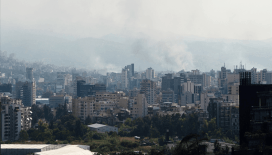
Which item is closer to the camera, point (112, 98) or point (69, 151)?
point (69, 151)

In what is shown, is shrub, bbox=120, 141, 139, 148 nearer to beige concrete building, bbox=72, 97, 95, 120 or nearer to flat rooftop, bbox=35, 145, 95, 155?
flat rooftop, bbox=35, 145, 95, 155

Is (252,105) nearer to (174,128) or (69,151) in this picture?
(69,151)

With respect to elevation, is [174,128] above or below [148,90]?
below

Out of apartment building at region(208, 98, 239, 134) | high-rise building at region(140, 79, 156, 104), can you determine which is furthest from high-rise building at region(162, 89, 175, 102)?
apartment building at region(208, 98, 239, 134)

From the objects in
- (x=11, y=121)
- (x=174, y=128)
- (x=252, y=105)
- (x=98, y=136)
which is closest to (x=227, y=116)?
(x=174, y=128)

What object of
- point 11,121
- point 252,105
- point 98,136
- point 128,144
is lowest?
point 128,144

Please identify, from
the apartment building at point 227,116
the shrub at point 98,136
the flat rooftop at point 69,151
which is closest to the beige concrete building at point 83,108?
the shrub at point 98,136

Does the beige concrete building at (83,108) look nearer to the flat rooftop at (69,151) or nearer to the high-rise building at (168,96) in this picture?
the flat rooftop at (69,151)

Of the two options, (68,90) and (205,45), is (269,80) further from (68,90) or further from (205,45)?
(205,45)

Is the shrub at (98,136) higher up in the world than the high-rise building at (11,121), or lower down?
lower down

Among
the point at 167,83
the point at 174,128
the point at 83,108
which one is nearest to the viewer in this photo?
the point at 174,128

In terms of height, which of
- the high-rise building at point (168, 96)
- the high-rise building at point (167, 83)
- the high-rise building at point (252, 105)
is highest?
the high-rise building at point (167, 83)

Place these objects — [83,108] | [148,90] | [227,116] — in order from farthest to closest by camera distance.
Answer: [148,90] → [83,108] → [227,116]

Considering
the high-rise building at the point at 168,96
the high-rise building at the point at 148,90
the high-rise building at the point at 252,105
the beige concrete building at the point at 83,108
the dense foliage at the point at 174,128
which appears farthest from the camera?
the high-rise building at the point at 168,96
